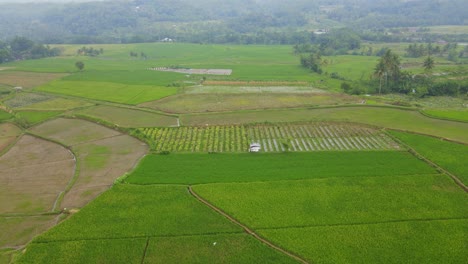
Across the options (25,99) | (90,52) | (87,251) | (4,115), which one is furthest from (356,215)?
(90,52)

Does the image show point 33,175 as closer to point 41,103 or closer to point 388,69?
point 41,103

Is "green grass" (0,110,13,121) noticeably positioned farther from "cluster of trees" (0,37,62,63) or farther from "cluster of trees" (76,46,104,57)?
"cluster of trees" (0,37,62,63)

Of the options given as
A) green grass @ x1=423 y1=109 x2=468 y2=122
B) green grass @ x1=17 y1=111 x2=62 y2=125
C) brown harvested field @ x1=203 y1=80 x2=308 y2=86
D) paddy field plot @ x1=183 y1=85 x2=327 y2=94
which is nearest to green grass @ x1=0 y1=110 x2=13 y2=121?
green grass @ x1=17 y1=111 x2=62 y2=125

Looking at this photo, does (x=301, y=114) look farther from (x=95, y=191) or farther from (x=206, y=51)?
(x=206, y=51)

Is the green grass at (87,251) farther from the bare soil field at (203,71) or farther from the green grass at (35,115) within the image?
the bare soil field at (203,71)

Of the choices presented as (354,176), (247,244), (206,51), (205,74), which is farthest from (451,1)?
(247,244)

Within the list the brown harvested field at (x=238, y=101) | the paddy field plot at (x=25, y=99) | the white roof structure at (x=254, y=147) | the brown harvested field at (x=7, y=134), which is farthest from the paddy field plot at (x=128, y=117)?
the white roof structure at (x=254, y=147)

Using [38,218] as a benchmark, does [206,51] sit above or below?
above
